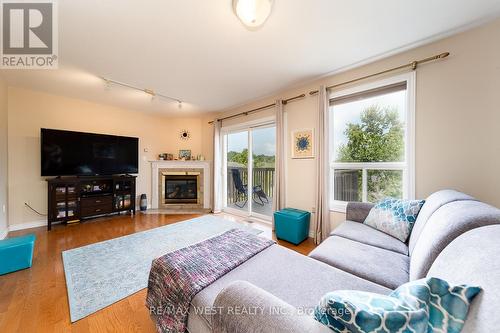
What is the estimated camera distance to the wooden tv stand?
321 cm

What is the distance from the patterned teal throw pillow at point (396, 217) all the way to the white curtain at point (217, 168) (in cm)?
322

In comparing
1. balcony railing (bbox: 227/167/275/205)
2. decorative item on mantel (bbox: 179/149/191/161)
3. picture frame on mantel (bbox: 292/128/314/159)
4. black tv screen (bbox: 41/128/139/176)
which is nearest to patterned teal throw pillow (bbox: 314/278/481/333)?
picture frame on mantel (bbox: 292/128/314/159)

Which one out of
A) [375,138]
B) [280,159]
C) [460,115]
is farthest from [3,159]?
[460,115]

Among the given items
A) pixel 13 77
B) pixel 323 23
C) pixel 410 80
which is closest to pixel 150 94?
pixel 13 77

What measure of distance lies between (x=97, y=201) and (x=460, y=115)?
5.52m

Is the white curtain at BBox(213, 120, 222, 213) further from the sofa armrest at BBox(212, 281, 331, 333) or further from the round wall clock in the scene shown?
the sofa armrest at BBox(212, 281, 331, 333)

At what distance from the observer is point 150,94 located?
11.2 ft

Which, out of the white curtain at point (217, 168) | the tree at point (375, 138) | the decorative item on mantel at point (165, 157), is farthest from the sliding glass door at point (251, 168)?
the decorative item on mantel at point (165, 157)

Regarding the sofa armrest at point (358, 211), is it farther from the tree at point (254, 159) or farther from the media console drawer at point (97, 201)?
the media console drawer at point (97, 201)

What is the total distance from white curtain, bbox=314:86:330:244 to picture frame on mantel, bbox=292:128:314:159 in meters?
0.19

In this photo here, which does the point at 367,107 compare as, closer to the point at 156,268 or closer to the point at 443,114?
the point at 443,114

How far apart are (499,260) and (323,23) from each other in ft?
6.56

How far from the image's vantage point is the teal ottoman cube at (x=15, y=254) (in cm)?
187

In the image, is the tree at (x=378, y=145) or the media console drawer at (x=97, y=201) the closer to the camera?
the tree at (x=378, y=145)
